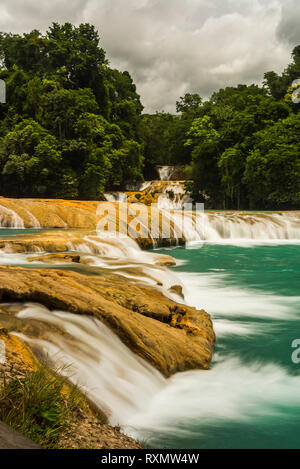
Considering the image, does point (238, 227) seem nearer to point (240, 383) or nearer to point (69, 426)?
point (240, 383)

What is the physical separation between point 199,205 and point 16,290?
31.7 metres

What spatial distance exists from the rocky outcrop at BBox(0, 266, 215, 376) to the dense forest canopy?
2308 centimetres

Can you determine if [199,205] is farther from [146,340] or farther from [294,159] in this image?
[146,340]

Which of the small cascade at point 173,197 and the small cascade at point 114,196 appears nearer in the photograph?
the small cascade at point 114,196

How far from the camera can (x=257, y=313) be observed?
680cm

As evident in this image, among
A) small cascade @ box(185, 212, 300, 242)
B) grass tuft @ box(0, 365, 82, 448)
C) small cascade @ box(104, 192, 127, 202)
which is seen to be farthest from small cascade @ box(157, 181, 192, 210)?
grass tuft @ box(0, 365, 82, 448)

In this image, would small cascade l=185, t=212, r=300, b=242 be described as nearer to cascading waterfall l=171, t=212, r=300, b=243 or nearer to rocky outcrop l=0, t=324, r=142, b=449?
cascading waterfall l=171, t=212, r=300, b=243

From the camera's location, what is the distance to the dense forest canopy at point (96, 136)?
28.0m

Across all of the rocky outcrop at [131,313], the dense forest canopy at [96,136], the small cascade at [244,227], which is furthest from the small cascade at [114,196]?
the rocky outcrop at [131,313]

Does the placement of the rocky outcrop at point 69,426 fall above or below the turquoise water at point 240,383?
above

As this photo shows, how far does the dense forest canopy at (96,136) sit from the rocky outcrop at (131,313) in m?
23.1

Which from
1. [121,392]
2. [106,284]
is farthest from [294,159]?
[121,392]

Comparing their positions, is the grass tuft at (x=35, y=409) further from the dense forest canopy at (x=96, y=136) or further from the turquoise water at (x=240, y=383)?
the dense forest canopy at (x=96, y=136)

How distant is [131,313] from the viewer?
444 cm
